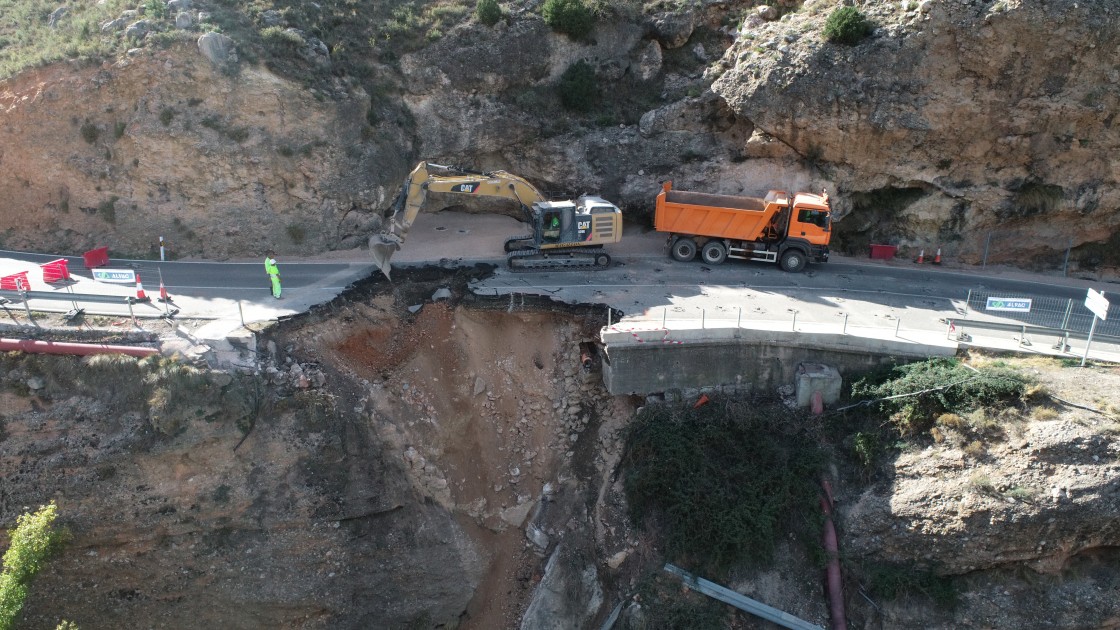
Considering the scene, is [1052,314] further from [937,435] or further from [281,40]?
[281,40]

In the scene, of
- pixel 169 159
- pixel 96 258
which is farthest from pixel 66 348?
pixel 169 159

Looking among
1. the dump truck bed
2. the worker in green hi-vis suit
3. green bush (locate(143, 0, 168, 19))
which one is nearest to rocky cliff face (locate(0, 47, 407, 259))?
green bush (locate(143, 0, 168, 19))

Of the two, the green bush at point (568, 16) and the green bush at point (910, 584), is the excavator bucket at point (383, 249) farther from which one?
the green bush at point (910, 584)

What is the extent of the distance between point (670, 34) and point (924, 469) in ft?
55.9

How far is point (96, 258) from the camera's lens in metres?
19.7

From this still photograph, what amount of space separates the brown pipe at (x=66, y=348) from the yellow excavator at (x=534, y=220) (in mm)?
6374

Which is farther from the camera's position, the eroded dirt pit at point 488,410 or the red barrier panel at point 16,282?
the eroded dirt pit at point 488,410

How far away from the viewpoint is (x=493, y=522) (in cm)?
1764

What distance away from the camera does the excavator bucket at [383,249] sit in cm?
1914

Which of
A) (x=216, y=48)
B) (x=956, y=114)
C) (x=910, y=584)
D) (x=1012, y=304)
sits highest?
(x=216, y=48)

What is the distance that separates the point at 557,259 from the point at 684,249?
4169 millimetres

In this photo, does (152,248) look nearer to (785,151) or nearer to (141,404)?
(141,404)

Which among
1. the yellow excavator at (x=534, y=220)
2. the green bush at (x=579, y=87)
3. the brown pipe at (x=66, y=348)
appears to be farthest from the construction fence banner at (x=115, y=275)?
the green bush at (x=579, y=87)

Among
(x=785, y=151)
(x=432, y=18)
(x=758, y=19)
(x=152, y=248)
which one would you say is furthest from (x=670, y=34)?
(x=152, y=248)
